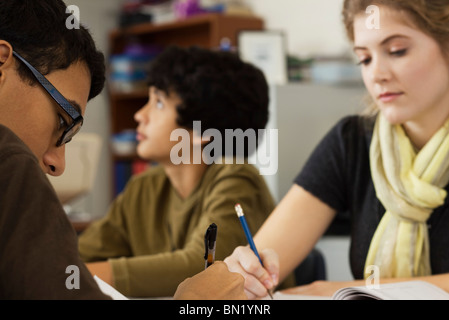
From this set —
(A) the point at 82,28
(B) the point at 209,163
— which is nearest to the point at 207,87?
(B) the point at 209,163

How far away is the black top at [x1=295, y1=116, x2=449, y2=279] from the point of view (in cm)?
108

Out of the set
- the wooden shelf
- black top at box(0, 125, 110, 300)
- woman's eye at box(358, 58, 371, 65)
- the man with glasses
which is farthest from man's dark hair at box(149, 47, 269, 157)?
the wooden shelf

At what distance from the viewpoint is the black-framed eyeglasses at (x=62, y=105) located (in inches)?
20.6

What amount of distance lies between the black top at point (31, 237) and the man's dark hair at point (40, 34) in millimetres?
115

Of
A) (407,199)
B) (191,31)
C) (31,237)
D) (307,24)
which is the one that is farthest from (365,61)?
(191,31)

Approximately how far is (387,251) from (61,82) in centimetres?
66

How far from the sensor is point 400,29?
0.91 m

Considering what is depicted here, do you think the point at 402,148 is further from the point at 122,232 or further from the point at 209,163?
the point at 122,232

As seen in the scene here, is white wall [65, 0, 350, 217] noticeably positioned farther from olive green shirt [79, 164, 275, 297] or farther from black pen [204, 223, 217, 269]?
black pen [204, 223, 217, 269]

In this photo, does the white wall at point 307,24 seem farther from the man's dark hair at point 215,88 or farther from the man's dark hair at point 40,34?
the man's dark hair at point 40,34

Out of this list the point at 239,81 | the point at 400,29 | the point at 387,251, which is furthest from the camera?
the point at 239,81

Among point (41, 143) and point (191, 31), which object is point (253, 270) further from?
point (191, 31)

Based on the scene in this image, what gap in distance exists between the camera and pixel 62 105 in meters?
0.54

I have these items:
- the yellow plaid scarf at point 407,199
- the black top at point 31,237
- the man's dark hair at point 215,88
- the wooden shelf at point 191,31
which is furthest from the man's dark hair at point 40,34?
the wooden shelf at point 191,31
